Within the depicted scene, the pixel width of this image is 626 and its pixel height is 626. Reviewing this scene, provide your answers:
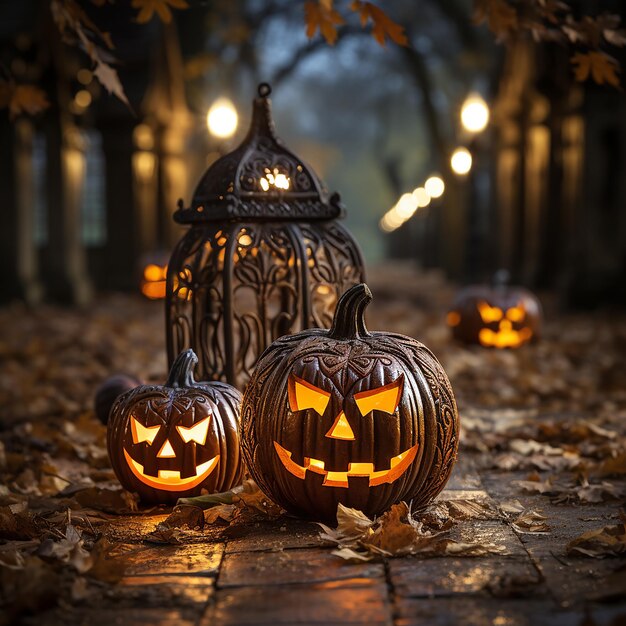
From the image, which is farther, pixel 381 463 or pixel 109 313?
pixel 109 313

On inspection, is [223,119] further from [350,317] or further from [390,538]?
[390,538]

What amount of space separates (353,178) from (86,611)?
255ft

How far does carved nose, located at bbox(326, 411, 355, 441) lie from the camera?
3.99m

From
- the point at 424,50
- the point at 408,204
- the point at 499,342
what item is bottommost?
the point at 499,342

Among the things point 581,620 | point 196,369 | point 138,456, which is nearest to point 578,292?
point 196,369

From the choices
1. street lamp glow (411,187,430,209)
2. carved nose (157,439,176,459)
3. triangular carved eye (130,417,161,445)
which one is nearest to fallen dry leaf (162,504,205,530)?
carved nose (157,439,176,459)

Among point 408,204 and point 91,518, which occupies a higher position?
point 408,204

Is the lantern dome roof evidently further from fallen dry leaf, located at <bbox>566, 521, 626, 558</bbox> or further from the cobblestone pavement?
fallen dry leaf, located at <bbox>566, 521, 626, 558</bbox>

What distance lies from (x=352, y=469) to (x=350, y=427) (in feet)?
0.59

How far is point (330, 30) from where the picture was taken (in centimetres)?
524

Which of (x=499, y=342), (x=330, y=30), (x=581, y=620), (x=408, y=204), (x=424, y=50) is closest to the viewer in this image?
(x=581, y=620)

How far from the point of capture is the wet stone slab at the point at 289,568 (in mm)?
3398

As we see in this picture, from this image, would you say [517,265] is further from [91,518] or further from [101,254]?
[91,518]

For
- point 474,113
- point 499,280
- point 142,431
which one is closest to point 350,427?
point 142,431
